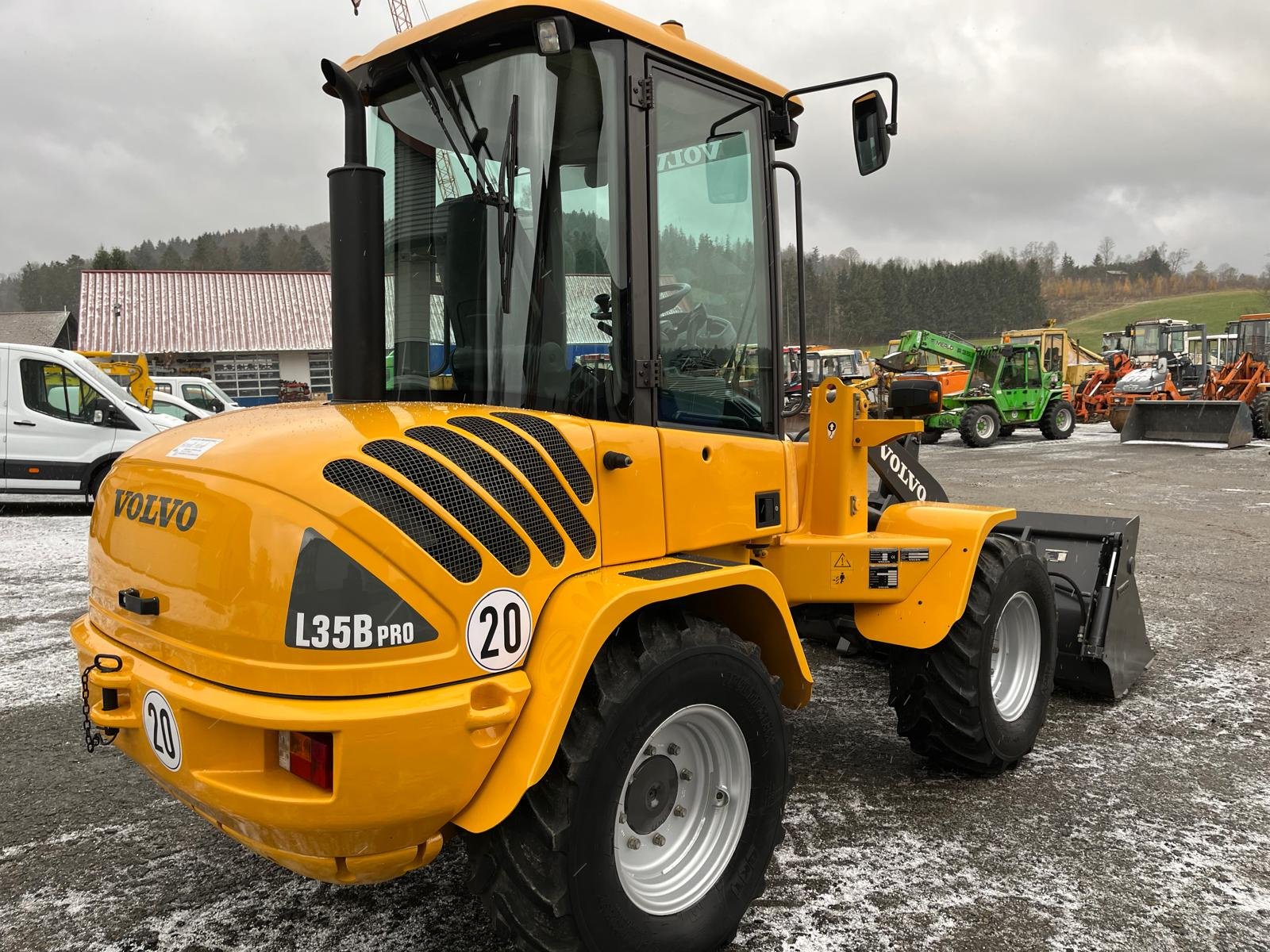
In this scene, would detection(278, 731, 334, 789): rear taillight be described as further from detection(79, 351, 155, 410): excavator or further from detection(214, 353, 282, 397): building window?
detection(214, 353, 282, 397): building window

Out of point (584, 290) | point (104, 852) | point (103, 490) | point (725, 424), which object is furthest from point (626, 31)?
point (104, 852)

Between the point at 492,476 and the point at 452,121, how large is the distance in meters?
1.18

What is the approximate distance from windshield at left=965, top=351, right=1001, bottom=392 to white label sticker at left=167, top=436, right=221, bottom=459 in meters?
22.5

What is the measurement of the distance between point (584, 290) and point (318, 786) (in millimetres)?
1442

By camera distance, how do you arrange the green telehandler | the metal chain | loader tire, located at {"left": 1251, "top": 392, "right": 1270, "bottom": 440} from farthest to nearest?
A: 1. the green telehandler
2. loader tire, located at {"left": 1251, "top": 392, "right": 1270, "bottom": 440}
3. the metal chain

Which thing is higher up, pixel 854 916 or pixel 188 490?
pixel 188 490

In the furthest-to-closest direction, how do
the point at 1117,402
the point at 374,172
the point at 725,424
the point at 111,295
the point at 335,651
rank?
1. the point at 111,295
2. the point at 1117,402
3. the point at 725,424
4. the point at 374,172
5. the point at 335,651

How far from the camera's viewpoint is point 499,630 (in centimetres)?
217

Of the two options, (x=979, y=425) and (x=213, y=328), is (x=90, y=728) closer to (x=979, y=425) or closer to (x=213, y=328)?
(x=979, y=425)

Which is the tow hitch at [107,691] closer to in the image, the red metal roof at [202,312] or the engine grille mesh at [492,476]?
the engine grille mesh at [492,476]

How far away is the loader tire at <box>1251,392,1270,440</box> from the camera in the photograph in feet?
68.9

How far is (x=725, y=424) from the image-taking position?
299 cm

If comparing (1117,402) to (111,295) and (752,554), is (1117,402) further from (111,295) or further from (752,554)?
(111,295)

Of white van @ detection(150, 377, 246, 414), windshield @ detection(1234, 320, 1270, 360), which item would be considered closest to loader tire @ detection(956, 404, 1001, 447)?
windshield @ detection(1234, 320, 1270, 360)
